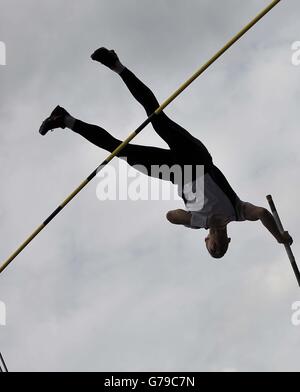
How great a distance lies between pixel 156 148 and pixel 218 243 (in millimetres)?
1551

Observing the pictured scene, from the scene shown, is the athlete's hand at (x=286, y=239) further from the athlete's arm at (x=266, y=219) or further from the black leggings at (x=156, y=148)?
the black leggings at (x=156, y=148)

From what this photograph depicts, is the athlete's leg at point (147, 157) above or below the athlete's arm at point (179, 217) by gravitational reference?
above

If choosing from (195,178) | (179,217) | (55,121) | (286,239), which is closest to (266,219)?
(286,239)

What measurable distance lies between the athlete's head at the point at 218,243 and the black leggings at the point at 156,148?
2.90ft

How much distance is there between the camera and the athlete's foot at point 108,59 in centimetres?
700

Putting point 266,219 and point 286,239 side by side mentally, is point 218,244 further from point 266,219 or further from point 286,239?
point 286,239

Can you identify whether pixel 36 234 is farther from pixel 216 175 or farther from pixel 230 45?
pixel 230 45

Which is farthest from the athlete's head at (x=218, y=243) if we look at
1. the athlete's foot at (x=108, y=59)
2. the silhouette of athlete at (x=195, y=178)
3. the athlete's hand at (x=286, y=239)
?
the athlete's foot at (x=108, y=59)

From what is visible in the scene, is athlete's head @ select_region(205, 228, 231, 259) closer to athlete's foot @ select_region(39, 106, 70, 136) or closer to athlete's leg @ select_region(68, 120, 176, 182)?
→ athlete's leg @ select_region(68, 120, 176, 182)

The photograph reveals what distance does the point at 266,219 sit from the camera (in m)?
7.09
